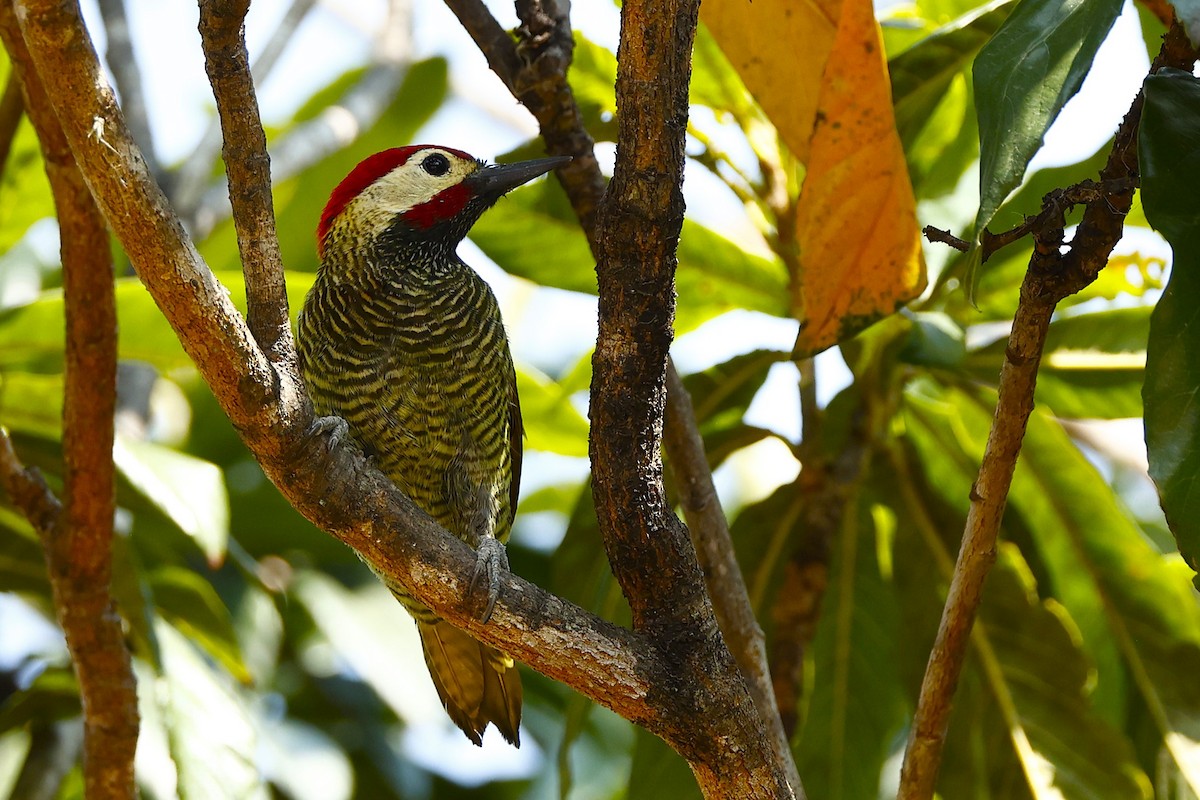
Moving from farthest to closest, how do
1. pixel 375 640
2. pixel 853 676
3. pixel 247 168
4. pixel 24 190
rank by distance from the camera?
pixel 375 640, pixel 24 190, pixel 853 676, pixel 247 168

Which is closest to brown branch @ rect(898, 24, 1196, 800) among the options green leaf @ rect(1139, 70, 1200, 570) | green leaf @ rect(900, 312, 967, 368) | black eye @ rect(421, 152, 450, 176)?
green leaf @ rect(1139, 70, 1200, 570)

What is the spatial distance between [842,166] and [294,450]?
99 cm

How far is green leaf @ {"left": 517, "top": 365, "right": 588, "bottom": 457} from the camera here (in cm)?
278

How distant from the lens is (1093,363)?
8.06ft

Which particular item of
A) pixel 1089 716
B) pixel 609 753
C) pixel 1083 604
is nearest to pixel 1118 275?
pixel 1083 604

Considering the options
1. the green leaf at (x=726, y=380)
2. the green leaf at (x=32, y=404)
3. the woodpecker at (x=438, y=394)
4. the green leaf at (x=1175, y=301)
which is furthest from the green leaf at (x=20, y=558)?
the green leaf at (x=1175, y=301)

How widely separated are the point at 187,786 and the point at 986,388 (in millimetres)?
1666

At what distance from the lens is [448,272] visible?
2.70 m

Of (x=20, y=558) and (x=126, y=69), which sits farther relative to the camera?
(x=126, y=69)

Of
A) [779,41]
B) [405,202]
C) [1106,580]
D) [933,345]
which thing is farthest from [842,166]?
[405,202]

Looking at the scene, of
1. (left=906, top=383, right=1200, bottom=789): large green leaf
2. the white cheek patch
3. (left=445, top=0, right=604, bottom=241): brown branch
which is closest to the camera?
(left=445, top=0, right=604, bottom=241): brown branch

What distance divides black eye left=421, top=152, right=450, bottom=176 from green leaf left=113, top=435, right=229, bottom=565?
88 centimetres

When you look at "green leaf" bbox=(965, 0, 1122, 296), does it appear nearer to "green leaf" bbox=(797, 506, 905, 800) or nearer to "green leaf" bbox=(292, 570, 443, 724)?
"green leaf" bbox=(797, 506, 905, 800)

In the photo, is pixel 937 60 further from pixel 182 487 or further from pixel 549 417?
pixel 182 487
